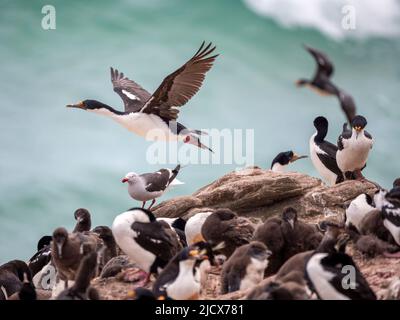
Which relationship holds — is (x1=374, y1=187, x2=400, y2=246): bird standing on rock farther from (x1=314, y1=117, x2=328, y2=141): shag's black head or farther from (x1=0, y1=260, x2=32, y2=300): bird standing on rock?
(x1=0, y1=260, x2=32, y2=300): bird standing on rock

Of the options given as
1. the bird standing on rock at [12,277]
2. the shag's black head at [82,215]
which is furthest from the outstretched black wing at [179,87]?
the bird standing on rock at [12,277]

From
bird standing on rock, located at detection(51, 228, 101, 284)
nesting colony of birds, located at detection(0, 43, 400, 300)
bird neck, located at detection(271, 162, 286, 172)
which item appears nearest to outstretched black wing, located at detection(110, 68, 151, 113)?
bird neck, located at detection(271, 162, 286, 172)

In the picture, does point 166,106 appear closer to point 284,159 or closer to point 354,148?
point 284,159

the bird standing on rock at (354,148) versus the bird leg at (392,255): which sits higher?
the bird standing on rock at (354,148)

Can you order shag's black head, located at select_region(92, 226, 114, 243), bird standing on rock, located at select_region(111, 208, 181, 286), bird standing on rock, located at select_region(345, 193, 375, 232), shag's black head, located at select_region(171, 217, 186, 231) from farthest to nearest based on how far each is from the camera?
1. shag's black head, located at select_region(92, 226, 114, 243)
2. shag's black head, located at select_region(171, 217, 186, 231)
3. bird standing on rock, located at select_region(345, 193, 375, 232)
4. bird standing on rock, located at select_region(111, 208, 181, 286)

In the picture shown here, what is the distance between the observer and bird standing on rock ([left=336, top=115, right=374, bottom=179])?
61.0 ft

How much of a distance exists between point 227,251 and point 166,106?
5.91 meters

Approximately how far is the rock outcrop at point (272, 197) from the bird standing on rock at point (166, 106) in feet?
7.63

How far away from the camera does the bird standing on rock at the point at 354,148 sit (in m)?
18.6

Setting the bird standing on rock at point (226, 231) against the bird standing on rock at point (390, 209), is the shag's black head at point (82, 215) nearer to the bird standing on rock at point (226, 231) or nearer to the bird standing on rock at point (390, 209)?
the bird standing on rock at point (226, 231)

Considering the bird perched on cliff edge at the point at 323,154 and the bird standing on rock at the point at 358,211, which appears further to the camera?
the bird perched on cliff edge at the point at 323,154

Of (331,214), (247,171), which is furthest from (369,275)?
(247,171)
